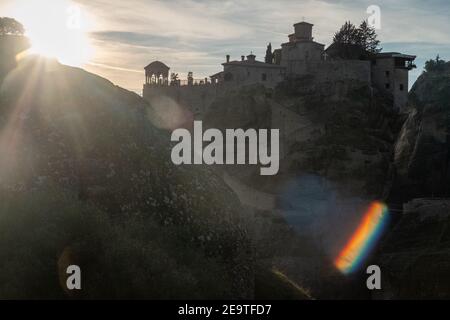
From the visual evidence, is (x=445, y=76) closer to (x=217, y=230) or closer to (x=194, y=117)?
(x=194, y=117)

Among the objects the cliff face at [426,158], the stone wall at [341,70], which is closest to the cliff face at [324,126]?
the stone wall at [341,70]

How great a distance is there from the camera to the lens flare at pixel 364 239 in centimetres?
5388

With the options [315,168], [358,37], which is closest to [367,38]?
[358,37]

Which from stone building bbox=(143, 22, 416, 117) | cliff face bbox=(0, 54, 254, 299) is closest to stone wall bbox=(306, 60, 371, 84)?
stone building bbox=(143, 22, 416, 117)

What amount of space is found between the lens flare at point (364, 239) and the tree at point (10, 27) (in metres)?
33.7

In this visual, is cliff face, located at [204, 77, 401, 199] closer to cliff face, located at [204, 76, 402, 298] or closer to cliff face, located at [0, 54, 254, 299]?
cliff face, located at [204, 76, 402, 298]

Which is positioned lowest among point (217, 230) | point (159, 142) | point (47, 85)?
point (217, 230)

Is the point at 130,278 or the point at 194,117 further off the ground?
the point at 194,117

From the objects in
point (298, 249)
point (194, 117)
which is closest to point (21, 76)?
point (298, 249)

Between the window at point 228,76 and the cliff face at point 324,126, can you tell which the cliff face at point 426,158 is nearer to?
the cliff face at point 324,126
